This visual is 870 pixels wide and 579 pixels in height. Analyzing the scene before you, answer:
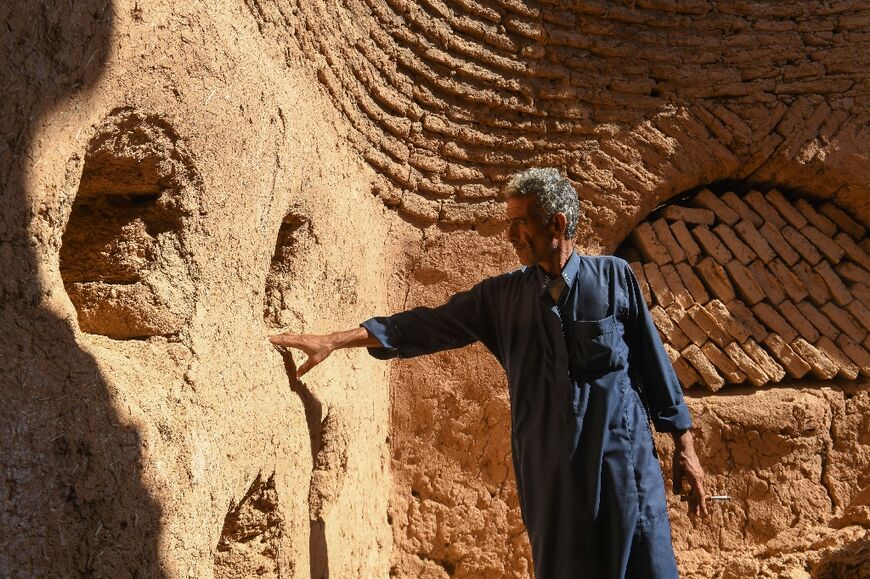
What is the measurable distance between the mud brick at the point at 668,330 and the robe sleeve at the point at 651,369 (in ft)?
6.41

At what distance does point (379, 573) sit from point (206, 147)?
7.64 ft

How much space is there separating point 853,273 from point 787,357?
27.4 inches

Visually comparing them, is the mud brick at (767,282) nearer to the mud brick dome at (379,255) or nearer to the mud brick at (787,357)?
the mud brick dome at (379,255)

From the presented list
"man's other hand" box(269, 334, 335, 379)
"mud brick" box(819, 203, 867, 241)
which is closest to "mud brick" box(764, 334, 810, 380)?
"mud brick" box(819, 203, 867, 241)

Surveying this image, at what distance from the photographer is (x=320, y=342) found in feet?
9.93

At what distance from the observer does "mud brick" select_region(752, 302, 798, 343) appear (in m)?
4.97

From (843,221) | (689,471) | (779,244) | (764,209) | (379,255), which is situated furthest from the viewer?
(843,221)

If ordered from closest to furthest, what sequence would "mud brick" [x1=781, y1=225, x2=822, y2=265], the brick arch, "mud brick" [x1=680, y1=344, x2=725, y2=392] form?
1. the brick arch
2. "mud brick" [x1=680, y1=344, x2=725, y2=392]
3. "mud brick" [x1=781, y1=225, x2=822, y2=265]

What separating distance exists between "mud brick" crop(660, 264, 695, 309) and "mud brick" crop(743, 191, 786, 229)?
26.1 inches

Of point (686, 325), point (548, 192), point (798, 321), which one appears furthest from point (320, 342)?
point (798, 321)

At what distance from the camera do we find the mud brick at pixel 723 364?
16.0 ft

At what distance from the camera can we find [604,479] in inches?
110

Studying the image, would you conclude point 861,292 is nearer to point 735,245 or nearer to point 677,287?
point 735,245

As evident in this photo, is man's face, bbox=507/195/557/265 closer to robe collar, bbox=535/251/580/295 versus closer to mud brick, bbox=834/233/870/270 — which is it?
robe collar, bbox=535/251/580/295
